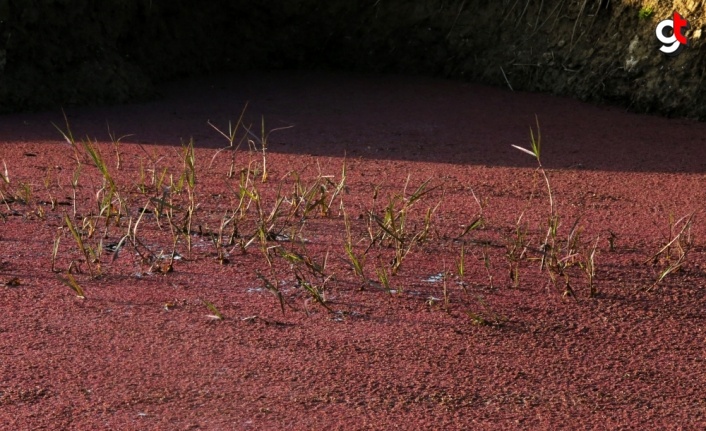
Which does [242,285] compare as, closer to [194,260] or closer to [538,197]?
[194,260]

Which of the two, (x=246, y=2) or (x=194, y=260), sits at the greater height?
(x=246, y=2)

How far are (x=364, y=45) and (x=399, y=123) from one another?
0.98 metres

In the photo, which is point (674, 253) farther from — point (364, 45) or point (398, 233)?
point (364, 45)

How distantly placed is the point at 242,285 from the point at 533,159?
5.18ft

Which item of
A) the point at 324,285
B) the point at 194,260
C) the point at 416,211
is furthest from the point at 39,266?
the point at 416,211

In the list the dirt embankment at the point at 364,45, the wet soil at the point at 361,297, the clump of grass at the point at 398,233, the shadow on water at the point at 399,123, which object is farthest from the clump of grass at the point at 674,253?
the dirt embankment at the point at 364,45

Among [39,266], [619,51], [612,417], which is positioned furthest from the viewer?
[619,51]

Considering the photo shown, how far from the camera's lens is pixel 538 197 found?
317cm

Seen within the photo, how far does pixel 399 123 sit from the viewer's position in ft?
13.3
